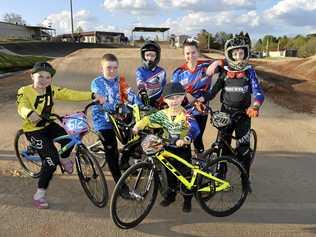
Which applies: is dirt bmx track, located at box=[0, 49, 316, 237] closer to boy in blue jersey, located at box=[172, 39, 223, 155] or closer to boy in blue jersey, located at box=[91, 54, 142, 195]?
boy in blue jersey, located at box=[91, 54, 142, 195]

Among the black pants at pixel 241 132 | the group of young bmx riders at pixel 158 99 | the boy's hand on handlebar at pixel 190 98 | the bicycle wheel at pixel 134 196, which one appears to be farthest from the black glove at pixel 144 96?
the bicycle wheel at pixel 134 196

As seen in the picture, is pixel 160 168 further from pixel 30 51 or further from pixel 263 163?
pixel 30 51

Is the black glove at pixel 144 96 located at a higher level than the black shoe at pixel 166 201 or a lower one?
higher

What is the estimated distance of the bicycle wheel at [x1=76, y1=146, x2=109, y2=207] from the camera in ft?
15.3

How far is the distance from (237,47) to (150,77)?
122 cm

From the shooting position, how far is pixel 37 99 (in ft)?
16.0

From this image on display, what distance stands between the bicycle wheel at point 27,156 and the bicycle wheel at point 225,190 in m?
2.34

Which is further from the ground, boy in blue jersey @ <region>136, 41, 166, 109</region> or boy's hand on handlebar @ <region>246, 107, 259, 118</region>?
boy in blue jersey @ <region>136, 41, 166, 109</region>

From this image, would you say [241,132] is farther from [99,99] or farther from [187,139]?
[99,99]

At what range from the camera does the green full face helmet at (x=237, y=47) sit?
16.9ft

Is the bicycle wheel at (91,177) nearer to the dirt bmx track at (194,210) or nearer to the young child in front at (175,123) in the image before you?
the dirt bmx track at (194,210)

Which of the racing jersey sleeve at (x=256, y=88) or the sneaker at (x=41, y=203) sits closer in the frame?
the sneaker at (x=41, y=203)

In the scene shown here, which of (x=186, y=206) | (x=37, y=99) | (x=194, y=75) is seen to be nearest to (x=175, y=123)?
(x=186, y=206)

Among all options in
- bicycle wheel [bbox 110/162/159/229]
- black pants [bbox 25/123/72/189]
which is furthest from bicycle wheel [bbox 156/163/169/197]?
black pants [bbox 25/123/72/189]
